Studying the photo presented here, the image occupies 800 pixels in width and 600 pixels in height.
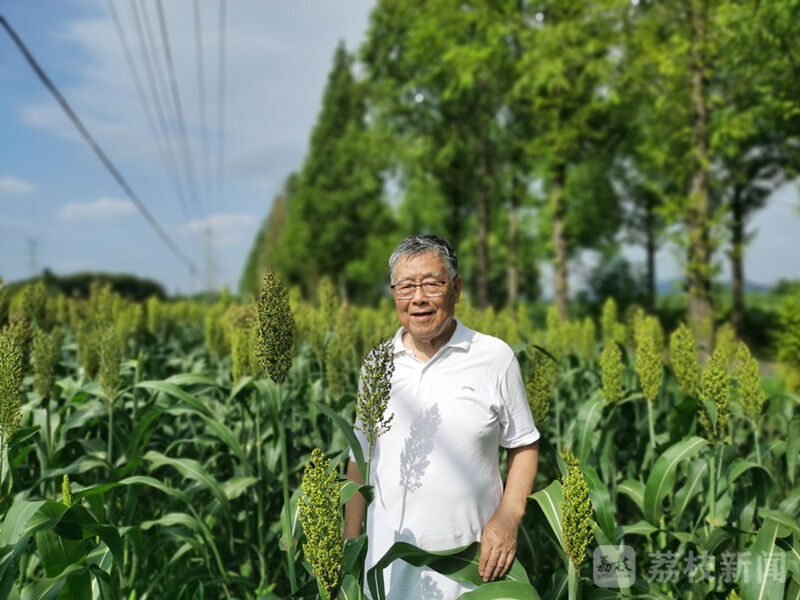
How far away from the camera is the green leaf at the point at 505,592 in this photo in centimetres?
190

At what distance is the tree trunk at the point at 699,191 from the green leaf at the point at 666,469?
895cm

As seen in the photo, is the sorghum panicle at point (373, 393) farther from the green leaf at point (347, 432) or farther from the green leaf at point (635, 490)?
the green leaf at point (635, 490)

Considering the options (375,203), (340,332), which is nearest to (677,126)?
(340,332)

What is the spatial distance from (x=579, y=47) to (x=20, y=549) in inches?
554

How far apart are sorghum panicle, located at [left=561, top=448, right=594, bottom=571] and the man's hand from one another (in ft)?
0.87

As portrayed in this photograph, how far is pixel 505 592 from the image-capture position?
1917 millimetres

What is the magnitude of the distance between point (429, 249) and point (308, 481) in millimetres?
972

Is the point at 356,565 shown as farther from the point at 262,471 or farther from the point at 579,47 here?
the point at 579,47

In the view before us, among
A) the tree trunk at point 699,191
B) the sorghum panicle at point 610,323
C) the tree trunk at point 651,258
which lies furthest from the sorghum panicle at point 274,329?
the tree trunk at point 651,258

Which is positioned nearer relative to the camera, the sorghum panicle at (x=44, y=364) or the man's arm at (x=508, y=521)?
the man's arm at (x=508, y=521)

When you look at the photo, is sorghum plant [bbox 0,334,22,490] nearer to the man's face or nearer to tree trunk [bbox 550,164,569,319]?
the man's face

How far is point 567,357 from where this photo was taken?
5121 millimetres

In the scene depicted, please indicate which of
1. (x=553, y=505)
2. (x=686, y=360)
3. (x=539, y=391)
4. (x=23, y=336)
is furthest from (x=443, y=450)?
(x=23, y=336)

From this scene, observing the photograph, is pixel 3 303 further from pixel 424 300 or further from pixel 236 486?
pixel 424 300
